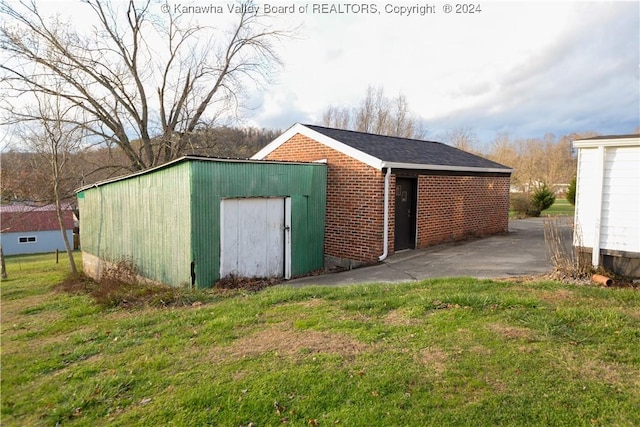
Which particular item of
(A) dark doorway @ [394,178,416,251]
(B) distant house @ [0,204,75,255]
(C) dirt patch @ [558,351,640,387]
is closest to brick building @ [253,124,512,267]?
(A) dark doorway @ [394,178,416,251]

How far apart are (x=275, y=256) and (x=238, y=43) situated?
17681 millimetres

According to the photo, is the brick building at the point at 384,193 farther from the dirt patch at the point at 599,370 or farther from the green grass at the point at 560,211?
the green grass at the point at 560,211

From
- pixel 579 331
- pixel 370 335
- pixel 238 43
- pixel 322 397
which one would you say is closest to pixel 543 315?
pixel 579 331

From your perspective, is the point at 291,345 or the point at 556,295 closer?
the point at 291,345

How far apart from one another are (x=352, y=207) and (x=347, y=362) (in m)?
6.54

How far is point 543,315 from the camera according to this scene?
4922mm

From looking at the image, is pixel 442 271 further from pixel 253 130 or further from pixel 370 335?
pixel 253 130

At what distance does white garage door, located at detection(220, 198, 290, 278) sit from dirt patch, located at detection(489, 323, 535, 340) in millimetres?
5483

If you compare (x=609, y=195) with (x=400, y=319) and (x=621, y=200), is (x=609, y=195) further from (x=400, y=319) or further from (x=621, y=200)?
(x=400, y=319)

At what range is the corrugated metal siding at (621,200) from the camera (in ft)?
21.4

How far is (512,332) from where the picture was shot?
179 inches

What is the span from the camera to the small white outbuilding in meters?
6.53

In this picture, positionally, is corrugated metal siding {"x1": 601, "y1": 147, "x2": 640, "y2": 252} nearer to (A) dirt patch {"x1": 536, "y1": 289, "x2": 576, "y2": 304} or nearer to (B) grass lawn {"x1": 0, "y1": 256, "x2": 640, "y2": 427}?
(B) grass lawn {"x1": 0, "y1": 256, "x2": 640, "y2": 427}

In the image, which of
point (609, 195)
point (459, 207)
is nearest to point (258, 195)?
point (609, 195)
